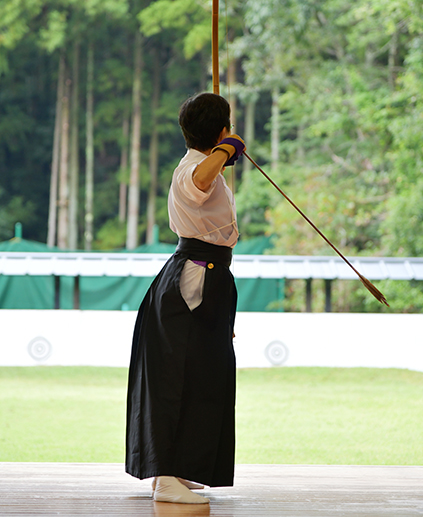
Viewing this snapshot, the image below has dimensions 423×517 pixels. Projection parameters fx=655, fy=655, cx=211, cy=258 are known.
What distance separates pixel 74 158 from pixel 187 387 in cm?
1316

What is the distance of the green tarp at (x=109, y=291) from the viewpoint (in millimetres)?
8398

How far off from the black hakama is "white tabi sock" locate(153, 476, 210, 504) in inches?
1.6

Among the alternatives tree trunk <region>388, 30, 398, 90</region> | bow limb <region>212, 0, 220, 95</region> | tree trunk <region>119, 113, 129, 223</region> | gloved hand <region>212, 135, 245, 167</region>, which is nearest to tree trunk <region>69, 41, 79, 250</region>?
tree trunk <region>119, 113, 129, 223</region>

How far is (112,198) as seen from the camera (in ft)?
50.4

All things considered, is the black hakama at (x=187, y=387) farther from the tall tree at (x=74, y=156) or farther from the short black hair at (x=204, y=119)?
the tall tree at (x=74, y=156)

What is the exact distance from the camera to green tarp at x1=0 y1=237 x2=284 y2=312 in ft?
27.6

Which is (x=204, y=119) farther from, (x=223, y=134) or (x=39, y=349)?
(x=39, y=349)

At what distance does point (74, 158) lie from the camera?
14266mm

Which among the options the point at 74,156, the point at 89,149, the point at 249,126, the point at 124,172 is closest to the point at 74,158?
the point at 74,156

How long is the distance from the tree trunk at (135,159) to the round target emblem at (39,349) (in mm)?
7369

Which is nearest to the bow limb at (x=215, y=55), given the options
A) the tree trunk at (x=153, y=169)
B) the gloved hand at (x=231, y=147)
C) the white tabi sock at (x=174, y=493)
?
the gloved hand at (x=231, y=147)

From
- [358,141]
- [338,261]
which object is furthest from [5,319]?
[358,141]

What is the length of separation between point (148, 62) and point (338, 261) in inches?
372

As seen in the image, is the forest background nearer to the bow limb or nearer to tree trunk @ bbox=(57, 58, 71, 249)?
tree trunk @ bbox=(57, 58, 71, 249)
